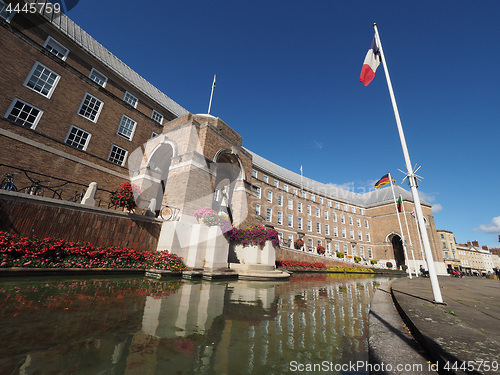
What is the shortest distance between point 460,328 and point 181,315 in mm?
3876

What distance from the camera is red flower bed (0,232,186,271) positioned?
6.25 meters

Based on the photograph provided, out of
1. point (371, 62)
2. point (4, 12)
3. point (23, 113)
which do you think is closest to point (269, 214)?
point (371, 62)

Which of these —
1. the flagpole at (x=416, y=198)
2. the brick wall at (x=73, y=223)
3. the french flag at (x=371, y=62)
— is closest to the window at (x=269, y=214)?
the brick wall at (x=73, y=223)

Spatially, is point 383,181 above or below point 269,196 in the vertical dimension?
below

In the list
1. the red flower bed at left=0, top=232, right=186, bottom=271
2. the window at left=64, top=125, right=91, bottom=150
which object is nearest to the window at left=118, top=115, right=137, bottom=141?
the window at left=64, top=125, right=91, bottom=150

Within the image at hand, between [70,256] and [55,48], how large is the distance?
20074 millimetres

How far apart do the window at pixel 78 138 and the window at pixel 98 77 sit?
604 centimetres

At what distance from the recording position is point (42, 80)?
15242mm

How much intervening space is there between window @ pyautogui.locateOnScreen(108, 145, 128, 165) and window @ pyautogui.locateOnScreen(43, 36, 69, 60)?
862 cm

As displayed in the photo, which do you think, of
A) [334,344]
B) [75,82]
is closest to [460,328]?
[334,344]

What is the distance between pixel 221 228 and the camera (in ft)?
34.4

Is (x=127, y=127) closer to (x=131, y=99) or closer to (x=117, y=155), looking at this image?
(x=117, y=155)

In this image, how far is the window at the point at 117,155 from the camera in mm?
18422

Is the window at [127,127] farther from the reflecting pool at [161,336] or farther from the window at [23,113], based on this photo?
the reflecting pool at [161,336]
